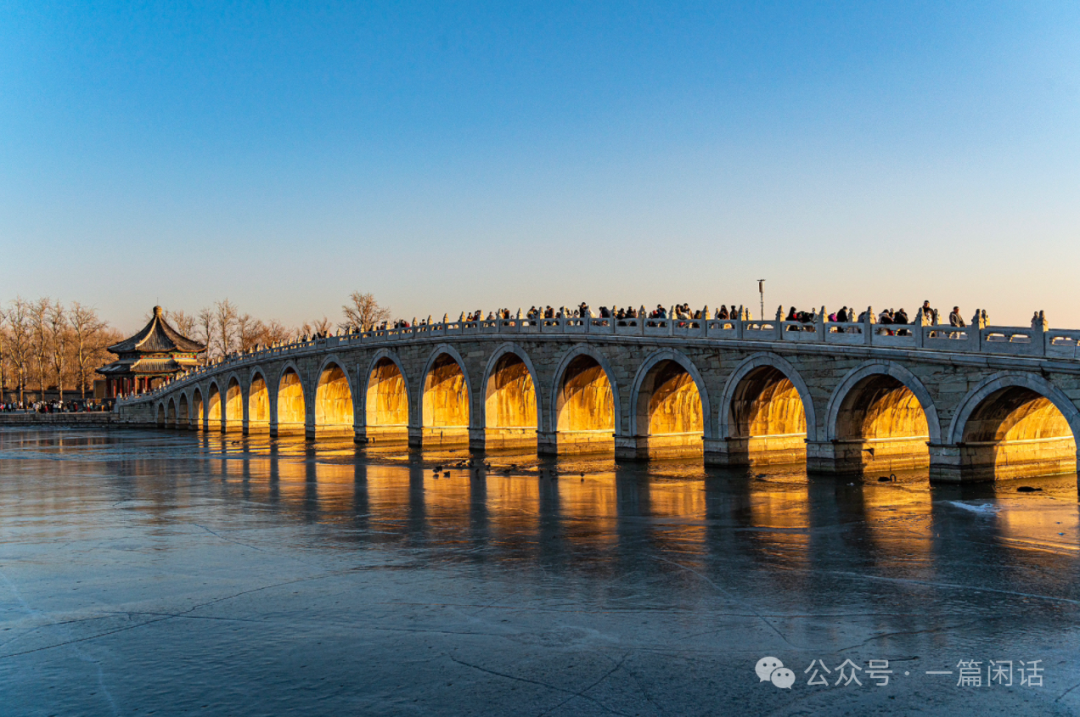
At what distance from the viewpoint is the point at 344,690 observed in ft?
25.5

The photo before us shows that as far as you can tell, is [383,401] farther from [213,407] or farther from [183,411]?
[183,411]

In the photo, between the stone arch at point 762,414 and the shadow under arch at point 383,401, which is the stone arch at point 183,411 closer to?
the shadow under arch at point 383,401

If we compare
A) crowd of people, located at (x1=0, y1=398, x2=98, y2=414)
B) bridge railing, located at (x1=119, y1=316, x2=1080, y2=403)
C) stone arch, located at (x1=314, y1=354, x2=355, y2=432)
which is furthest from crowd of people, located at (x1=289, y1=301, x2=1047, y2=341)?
crowd of people, located at (x1=0, y1=398, x2=98, y2=414)

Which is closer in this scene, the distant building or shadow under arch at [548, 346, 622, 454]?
shadow under arch at [548, 346, 622, 454]

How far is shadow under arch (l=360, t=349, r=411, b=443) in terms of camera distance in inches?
1868

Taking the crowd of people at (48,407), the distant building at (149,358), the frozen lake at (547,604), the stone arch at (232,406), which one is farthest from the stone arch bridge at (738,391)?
the distant building at (149,358)

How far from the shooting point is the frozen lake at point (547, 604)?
25.2ft

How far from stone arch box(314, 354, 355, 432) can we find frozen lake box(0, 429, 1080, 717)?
101ft

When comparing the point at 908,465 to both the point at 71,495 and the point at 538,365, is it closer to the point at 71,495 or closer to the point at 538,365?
the point at 538,365

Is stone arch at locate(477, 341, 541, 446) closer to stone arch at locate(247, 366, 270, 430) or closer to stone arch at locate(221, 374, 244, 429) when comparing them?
stone arch at locate(247, 366, 270, 430)

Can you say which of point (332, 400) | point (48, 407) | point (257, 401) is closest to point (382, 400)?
point (332, 400)

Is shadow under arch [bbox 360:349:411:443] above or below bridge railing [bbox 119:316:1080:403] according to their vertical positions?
below

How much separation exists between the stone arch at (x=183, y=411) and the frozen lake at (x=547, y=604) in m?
56.9

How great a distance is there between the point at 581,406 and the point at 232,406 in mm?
40114
